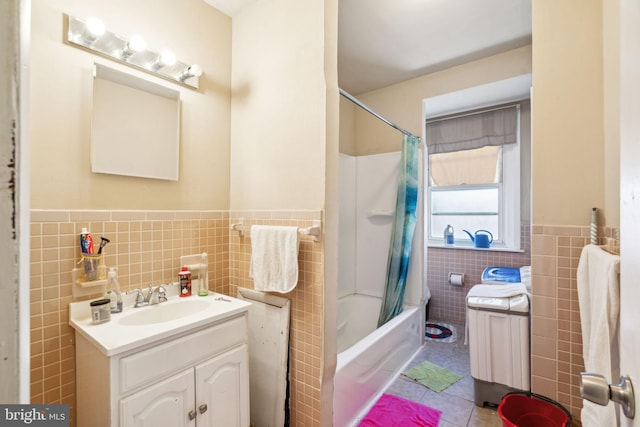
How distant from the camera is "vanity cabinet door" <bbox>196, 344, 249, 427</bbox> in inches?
50.0

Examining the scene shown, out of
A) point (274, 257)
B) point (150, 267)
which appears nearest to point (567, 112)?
point (274, 257)

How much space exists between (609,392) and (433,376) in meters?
2.06

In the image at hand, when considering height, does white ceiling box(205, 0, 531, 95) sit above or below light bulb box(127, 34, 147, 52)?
above

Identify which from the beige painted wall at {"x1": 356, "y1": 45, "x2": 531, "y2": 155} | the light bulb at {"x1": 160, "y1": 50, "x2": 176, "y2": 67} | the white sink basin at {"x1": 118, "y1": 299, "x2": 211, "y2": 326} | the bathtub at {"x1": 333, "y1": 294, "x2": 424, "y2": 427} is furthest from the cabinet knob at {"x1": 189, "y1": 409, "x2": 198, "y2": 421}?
the beige painted wall at {"x1": 356, "y1": 45, "x2": 531, "y2": 155}

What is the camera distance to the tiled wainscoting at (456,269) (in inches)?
115

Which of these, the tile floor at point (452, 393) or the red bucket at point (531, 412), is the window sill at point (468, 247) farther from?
the red bucket at point (531, 412)

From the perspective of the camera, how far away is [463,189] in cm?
334

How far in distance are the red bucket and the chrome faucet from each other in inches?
72.4

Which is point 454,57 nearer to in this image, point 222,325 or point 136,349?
point 222,325

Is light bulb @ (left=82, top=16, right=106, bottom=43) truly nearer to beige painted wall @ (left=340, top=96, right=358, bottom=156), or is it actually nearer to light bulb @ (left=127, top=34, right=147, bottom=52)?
light bulb @ (left=127, top=34, right=147, bottom=52)

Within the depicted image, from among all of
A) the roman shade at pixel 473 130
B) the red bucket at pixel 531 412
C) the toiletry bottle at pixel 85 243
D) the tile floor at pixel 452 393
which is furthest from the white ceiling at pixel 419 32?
the tile floor at pixel 452 393

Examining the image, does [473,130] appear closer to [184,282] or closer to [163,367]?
[184,282]

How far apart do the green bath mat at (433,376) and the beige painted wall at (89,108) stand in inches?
78.0

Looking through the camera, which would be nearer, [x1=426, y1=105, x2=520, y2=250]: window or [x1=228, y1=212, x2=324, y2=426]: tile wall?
[x1=228, y1=212, x2=324, y2=426]: tile wall
